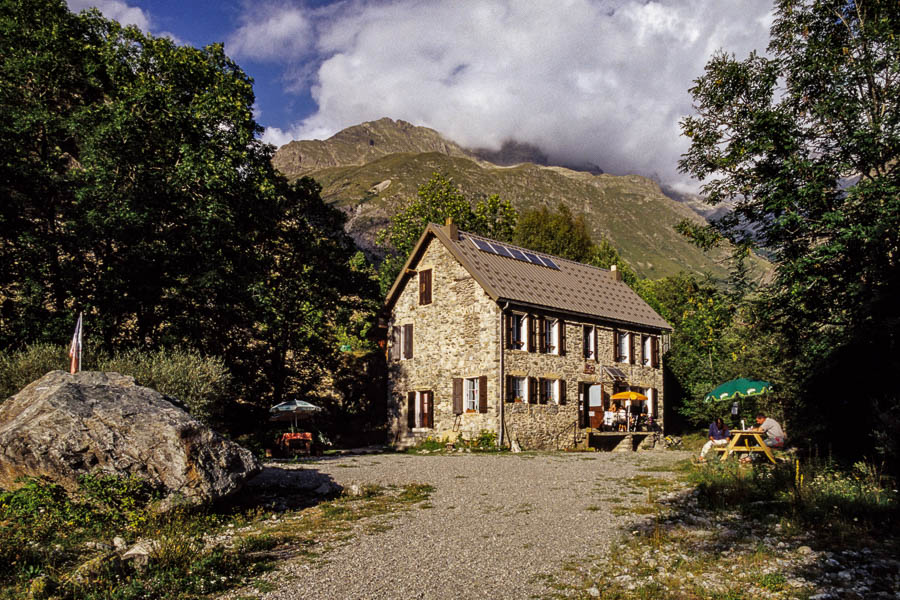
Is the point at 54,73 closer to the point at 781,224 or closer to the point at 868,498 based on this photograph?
the point at 781,224

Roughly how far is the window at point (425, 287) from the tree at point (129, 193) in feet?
19.4

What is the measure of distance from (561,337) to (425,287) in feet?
20.0

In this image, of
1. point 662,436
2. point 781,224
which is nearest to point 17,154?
point 781,224

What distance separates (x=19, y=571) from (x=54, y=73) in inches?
713

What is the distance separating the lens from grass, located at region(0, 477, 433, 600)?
6.63m

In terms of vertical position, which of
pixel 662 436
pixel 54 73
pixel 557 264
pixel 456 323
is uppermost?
pixel 54 73

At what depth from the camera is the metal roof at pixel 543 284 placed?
2625 cm

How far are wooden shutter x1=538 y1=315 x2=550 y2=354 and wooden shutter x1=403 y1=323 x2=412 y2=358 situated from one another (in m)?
5.78

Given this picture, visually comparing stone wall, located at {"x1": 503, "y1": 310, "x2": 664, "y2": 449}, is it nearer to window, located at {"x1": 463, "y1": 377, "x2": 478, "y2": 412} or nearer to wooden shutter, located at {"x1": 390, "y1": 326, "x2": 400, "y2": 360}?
window, located at {"x1": 463, "y1": 377, "x2": 478, "y2": 412}

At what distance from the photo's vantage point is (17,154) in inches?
690

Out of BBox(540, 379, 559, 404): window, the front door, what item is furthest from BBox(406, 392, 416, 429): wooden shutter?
the front door

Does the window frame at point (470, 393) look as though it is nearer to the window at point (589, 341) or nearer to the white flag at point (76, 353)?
the window at point (589, 341)

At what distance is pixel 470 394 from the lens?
2581 centimetres

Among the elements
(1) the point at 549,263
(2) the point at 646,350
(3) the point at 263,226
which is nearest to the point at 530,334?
(1) the point at 549,263
